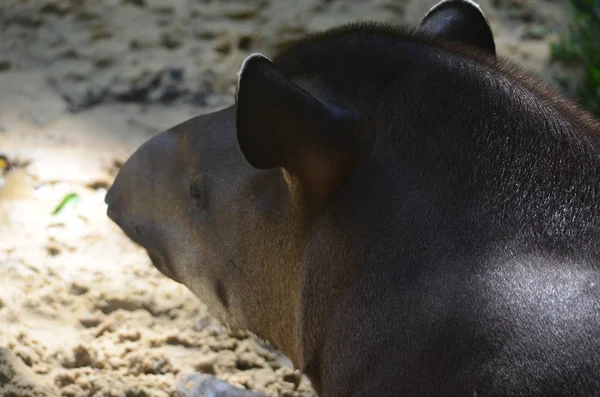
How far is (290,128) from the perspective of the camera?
2.23 m

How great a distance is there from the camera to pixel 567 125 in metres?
2.27

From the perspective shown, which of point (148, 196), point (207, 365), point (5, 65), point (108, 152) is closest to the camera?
point (148, 196)

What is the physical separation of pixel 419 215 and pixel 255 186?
541 mm

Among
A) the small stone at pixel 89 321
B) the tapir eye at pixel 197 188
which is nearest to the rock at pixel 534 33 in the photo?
the small stone at pixel 89 321

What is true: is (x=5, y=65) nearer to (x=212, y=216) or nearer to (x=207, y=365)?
(x=207, y=365)

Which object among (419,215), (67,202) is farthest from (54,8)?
(419,215)

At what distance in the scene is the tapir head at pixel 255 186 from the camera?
2.24 meters

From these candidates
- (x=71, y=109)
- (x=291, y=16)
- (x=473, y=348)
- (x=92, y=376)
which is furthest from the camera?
(x=291, y=16)

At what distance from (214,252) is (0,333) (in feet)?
3.02

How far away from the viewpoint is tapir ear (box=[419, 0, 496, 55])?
109 inches

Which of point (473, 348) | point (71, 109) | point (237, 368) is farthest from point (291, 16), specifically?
point (473, 348)

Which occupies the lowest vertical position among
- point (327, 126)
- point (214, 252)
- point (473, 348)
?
point (214, 252)

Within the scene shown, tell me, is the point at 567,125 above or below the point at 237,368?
above

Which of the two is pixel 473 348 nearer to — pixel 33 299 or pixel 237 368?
pixel 237 368
